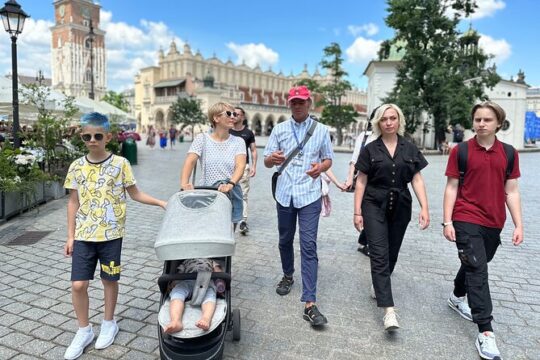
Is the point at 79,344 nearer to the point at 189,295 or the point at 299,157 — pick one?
the point at 189,295

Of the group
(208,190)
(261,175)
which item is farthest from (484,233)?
(261,175)

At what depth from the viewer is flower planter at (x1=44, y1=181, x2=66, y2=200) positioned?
30.4ft

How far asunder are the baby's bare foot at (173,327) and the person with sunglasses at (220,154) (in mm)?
1319

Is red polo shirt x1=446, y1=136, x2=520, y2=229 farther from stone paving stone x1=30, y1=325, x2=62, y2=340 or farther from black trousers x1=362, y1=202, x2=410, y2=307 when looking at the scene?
stone paving stone x1=30, y1=325, x2=62, y2=340

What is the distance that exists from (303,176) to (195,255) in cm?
161

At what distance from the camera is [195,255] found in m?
2.57

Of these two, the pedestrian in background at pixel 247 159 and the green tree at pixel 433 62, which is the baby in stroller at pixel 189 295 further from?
the green tree at pixel 433 62

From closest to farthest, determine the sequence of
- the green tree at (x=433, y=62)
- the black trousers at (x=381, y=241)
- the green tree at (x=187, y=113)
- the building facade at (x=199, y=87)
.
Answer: the black trousers at (x=381, y=241) → the green tree at (x=433, y=62) → the green tree at (x=187, y=113) → the building facade at (x=199, y=87)

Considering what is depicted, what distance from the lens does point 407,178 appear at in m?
3.66

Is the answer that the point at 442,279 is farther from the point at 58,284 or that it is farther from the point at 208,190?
the point at 58,284

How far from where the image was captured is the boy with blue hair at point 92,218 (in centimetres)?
304

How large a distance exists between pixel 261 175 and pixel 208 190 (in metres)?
12.0

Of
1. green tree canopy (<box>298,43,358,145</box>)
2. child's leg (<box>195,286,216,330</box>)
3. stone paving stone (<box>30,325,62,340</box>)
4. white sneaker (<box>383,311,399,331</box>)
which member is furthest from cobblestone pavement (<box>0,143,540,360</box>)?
green tree canopy (<box>298,43,358,145</box>)

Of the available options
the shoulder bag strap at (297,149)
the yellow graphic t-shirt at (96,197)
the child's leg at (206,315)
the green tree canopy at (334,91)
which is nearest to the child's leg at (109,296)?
the yellow graphic t-shirt at (96,197)
